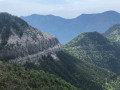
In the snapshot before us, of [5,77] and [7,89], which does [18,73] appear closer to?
[5,77]

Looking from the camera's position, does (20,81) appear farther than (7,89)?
Yes

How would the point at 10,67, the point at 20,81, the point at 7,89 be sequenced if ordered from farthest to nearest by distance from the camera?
the point at 10,67 < the point at 20,81 < the point at 7,89

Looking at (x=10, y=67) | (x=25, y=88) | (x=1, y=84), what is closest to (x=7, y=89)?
(x=1, y=84)

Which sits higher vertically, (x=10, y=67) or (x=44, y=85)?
Result: (x=10, y=67)

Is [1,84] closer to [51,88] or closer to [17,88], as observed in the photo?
[17,88]

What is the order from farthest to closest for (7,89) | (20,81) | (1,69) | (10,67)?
(10,67)
(1,69)
(20,81)
(7,89)

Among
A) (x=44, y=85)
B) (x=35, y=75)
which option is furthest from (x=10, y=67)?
(x=44, y=85)

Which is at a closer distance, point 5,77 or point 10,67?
point 5,77

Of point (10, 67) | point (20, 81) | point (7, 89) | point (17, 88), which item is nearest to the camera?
point (7, 89)

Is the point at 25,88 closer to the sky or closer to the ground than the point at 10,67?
closer to the ground
